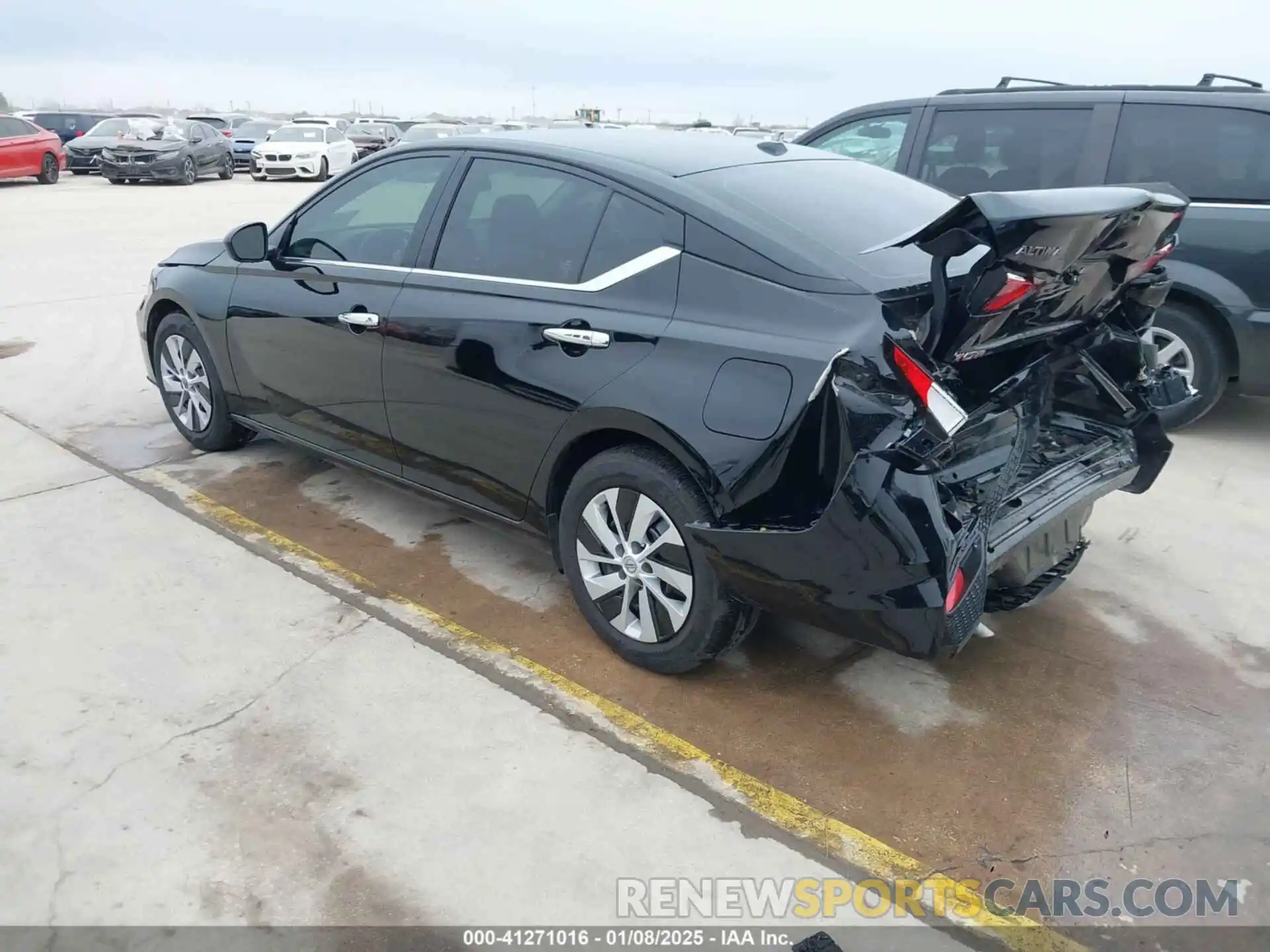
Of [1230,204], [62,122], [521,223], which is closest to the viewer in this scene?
[521,223]

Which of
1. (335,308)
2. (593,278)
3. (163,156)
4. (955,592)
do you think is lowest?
(163,156)

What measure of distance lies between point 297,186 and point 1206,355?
2243 cm

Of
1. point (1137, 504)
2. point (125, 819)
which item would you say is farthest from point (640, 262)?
point (1137, 504)

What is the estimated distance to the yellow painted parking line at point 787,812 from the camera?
240 cm

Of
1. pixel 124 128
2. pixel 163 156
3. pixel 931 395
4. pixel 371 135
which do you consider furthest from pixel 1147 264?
pixel 371 135

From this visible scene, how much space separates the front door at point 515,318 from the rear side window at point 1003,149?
3.48 meters

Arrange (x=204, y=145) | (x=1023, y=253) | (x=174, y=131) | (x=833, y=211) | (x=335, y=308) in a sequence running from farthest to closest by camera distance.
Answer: (x=204, y=145)
(x=174, y=131)
(x=335, y=308)
(x=833, y=211)
(x=1023, y=253)

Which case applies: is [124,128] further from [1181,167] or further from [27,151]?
[1181,167]

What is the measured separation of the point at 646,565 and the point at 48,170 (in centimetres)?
2374

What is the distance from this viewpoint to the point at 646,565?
324cm

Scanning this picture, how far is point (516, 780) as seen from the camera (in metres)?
2.84

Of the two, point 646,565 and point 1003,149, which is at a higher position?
→ point 1003,149

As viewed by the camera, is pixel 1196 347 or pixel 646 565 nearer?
pixel 646 565

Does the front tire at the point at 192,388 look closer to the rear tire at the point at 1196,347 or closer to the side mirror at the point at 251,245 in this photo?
the side mirror at the point at 251,245
